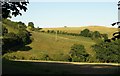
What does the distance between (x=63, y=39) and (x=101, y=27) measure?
6278 cm

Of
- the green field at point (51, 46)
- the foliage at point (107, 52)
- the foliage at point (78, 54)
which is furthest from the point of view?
the green field at point (51, 46)

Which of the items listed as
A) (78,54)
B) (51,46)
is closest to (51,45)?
(51,46)

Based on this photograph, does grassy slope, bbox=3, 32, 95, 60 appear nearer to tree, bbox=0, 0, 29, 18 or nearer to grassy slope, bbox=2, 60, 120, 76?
grassy slope, bbox=2, 60, 120, 76

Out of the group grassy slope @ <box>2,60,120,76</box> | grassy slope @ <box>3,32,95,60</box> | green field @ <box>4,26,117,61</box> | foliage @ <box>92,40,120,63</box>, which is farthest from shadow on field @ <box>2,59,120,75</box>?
grassy slope @ <box>3,32,95,60</box>

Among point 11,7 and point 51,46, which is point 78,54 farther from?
point 11,7

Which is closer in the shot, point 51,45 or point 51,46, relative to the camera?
point 51,46

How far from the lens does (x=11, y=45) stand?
95312 mm

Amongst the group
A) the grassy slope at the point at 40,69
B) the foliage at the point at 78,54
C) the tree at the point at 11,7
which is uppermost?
the tree at the point at 11,7

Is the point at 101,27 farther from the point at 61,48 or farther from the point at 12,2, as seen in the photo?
the point at 12,2

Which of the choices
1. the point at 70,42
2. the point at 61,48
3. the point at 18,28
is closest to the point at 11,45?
the point at 18,28

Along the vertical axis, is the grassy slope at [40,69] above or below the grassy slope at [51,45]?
above

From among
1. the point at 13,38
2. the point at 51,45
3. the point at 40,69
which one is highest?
the point at 40,69

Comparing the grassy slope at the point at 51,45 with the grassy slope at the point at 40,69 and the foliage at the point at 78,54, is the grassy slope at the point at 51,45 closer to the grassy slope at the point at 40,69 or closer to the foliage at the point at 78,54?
the foliage at the point at 78,54

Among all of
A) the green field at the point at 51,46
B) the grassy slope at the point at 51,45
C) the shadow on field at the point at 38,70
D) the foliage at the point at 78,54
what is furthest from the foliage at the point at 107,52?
the shadow on field at the point at 38,70
